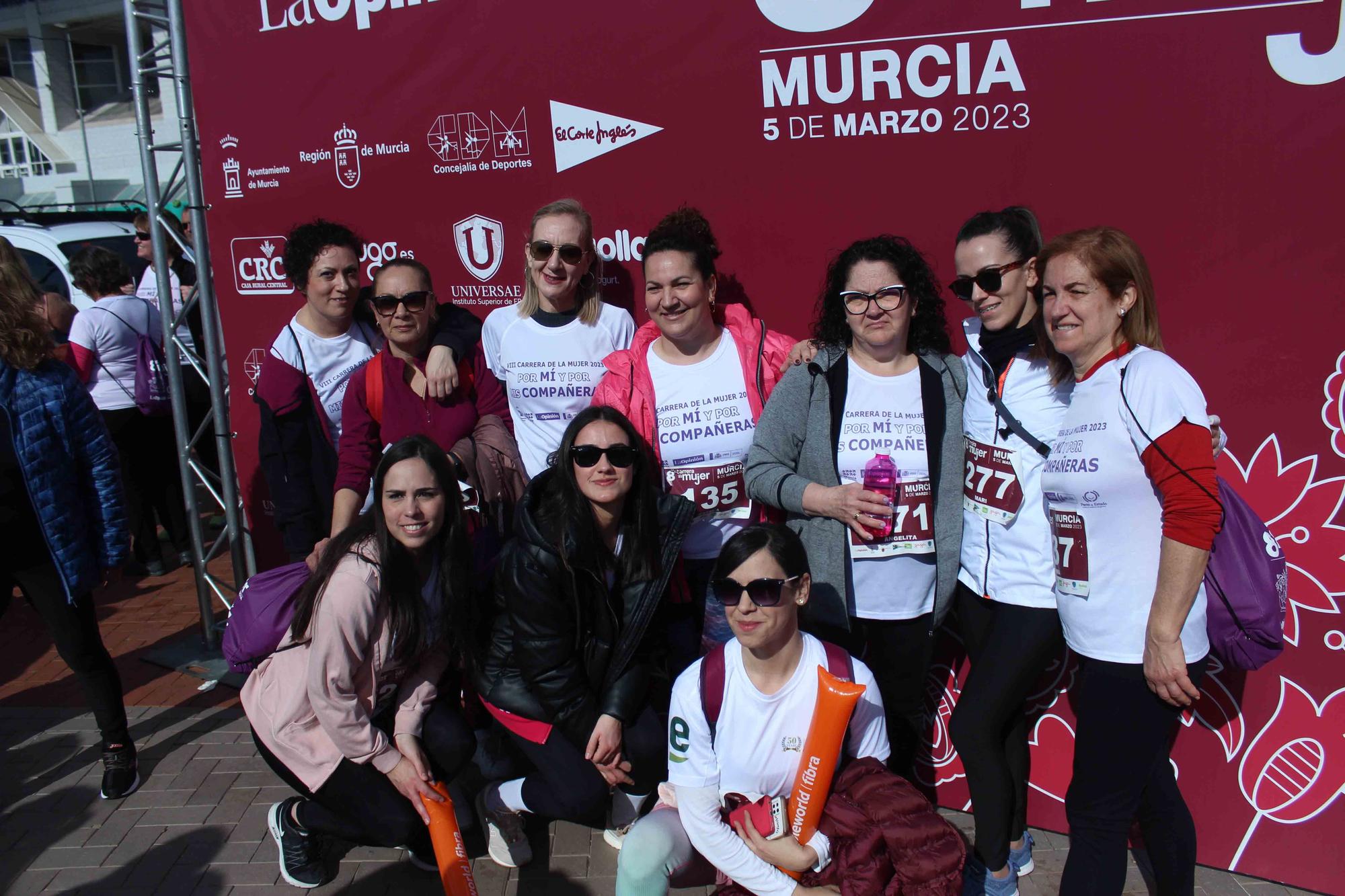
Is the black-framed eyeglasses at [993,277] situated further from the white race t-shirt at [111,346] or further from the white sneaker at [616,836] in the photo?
the white race t-shirt at [111,346]

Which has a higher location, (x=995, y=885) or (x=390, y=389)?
(x=390, y=389)

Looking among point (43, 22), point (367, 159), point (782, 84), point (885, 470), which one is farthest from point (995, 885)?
point (43, 22)

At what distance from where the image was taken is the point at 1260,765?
10.1 feet

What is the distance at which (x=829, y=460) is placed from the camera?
9.30 feet

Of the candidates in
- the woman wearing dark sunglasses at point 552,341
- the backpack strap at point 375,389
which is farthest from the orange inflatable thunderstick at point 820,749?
the backpack strap at point 375,389

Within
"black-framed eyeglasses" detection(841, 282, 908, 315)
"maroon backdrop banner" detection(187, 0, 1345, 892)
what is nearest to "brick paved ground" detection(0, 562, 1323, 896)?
"maroon backdrop banner" detection(187, 0, 1345, 892)

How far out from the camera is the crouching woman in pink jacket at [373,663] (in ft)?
9.36

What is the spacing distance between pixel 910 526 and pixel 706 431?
0.72m

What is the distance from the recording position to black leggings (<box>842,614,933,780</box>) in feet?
9.52

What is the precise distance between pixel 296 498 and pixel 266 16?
2.30m

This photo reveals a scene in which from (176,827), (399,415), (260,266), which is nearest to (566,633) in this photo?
(399,415)

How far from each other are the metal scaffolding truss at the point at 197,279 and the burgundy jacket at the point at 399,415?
1.26 m

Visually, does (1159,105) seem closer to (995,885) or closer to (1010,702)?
(1010,702)

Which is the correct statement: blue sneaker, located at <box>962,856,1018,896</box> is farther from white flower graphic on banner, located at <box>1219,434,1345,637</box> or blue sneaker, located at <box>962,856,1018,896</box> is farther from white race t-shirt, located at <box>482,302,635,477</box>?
white race t-shirt, located at <box>482,302,635,477</box>
